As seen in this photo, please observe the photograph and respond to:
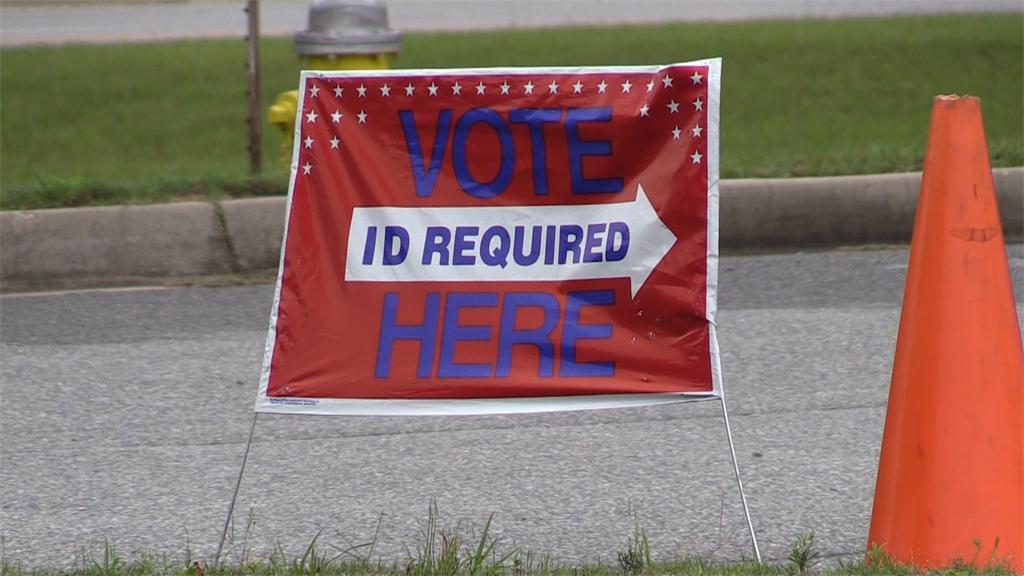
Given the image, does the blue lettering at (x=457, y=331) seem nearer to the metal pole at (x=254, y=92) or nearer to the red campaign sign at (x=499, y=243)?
the red campaign sign at (x=499, y=243)

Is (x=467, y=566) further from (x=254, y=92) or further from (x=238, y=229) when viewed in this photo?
(x=254, y=92)

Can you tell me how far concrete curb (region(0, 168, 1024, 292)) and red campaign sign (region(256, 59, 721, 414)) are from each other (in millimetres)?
3966

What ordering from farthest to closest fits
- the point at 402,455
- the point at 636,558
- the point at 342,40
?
the point at 342,40 → the point at 402,455 → the point at 636,558

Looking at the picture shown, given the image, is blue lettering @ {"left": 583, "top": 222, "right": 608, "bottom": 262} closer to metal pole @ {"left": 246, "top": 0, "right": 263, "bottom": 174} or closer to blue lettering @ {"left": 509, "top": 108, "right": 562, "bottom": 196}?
blue lettering @ {"left": 509, "top": 108, "right": 562, "bottom": 196}

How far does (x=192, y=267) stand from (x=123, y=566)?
4162mm

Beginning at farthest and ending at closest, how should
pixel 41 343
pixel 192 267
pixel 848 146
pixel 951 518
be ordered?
pixel 848 146, pixel 192 267, pixel 41 343, pixel 951 518

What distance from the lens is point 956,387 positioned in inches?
151

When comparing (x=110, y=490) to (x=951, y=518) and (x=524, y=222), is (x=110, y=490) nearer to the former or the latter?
(x=524, y=222)

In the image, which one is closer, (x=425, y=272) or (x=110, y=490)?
(x=425, y=272)

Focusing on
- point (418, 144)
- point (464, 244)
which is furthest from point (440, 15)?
point (464, 244)

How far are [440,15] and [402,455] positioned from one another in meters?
16.9

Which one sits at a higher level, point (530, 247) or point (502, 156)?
point (502, 156)

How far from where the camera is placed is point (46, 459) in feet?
17.3

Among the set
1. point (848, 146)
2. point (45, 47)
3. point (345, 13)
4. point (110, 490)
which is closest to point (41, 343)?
point (110, 490)
